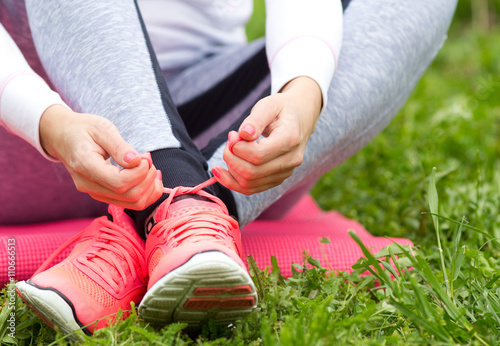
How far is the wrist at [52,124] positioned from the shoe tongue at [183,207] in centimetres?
19

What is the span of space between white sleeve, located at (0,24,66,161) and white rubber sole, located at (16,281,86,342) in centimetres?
25

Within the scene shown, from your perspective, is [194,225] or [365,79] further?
[365,79]

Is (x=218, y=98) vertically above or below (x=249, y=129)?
below

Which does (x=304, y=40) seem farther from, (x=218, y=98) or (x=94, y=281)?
(x=94, y=281)

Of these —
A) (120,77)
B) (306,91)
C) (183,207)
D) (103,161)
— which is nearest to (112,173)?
(103,161)

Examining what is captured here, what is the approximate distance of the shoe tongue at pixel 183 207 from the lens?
858mm

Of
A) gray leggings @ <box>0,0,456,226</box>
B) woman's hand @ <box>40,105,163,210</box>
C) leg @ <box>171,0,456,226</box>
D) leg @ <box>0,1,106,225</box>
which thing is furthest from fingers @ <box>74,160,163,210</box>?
leg @ <box>0,1,106,225</box>

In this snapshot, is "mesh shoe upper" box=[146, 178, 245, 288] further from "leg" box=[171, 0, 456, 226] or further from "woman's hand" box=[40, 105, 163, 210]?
"leg" box=[171, 0, 456, 226]

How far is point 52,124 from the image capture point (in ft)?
2.87

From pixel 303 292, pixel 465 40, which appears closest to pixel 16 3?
pixel 303 292

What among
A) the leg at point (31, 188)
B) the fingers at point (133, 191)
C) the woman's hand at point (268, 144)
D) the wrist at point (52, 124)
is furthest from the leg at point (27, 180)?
the woman's hand at point (268, 144)

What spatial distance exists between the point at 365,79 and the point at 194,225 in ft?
1.72

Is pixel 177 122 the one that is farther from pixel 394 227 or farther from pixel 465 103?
pixel 465 103

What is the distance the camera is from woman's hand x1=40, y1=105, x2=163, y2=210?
0.78m
